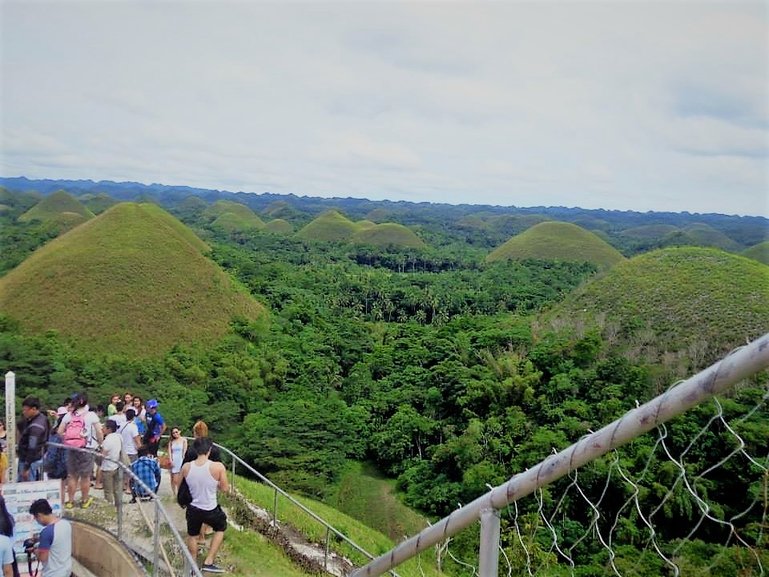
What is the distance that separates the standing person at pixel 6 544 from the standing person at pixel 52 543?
0.16 m

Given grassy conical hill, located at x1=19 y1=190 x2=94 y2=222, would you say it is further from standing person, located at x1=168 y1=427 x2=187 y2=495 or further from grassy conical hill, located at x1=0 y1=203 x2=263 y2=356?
standing person, located at x1=168 y1=427 x2=187 y2=495

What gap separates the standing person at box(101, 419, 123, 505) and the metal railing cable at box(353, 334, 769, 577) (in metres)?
3.46

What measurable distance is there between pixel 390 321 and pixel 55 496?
96.2ft

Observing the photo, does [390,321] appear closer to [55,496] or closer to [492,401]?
[492,401]

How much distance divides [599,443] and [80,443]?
17.3ft

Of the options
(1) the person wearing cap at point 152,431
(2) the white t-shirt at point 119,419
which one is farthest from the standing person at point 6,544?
(1) the person wearing cap at point 152,431

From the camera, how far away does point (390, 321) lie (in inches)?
1332

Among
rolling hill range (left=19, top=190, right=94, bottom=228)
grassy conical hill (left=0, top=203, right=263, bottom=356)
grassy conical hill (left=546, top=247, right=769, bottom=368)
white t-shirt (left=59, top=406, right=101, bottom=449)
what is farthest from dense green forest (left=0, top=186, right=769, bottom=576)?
rolling hill range (left=19, top=190, right=94, bottom=228)

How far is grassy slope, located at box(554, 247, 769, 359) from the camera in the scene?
21.2 m

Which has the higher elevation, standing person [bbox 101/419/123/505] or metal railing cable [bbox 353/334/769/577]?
metal railing cable [bbox 353/334/769/577]

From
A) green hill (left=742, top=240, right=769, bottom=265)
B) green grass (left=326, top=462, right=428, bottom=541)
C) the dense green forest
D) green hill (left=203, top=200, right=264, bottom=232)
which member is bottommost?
Result: green grass (left=326, top=462, right=428, bottom=541)

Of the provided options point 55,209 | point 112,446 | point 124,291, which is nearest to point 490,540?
point 112,446

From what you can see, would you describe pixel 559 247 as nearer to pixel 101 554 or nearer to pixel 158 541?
pixel 101 554

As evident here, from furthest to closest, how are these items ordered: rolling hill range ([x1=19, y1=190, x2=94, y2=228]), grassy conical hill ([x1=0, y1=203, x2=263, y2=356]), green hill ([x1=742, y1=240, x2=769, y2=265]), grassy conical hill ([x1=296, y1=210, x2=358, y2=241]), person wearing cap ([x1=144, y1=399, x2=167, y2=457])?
grassy conical hill ([x1=296, y1=210, x2=358, y2=241])
rolling hill range ([x1=19, y1=190, x2=94, y2=228])
green hill ([x1=742, y1=240, x2=769, y2=265])
grassy conical hill ([x1=0, y1=203, x2=263, y2=356])
person wearing cap ([x1=144, y1=399, x2=167, y2=457])
